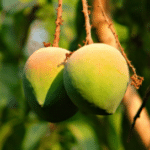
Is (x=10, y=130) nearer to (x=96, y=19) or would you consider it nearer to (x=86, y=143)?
(x=86, y=143)

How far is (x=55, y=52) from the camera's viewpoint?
79 centimetres

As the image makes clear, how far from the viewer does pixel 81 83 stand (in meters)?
0.64

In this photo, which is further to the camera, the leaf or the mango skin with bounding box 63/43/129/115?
the leaf

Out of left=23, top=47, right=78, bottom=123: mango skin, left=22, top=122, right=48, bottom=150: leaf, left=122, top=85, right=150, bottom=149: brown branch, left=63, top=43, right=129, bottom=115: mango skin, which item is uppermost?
left=63, top=43, right=129, bottom=115: mango skin

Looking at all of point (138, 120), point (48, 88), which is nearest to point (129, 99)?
point (138, 120)

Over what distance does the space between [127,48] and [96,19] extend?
45cm

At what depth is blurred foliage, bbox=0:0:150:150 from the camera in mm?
1502

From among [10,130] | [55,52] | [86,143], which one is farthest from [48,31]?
[55,52]

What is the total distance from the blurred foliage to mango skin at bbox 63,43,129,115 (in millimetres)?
764

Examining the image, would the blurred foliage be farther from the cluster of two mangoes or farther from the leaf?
the cluster of two mangoes

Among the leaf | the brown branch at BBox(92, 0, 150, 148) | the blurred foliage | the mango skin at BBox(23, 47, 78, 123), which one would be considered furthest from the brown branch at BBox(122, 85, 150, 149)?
the leaf

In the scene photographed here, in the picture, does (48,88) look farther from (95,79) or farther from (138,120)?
(138,120)

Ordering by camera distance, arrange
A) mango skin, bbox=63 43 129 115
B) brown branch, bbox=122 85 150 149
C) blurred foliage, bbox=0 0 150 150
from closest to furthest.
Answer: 1. mango skin, bbox=63 43 129 115
2. brown branch, bbox=122 85 150 149
3. blurred foliage, bbox=0 0 150 150

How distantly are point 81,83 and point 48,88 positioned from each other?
13cm
